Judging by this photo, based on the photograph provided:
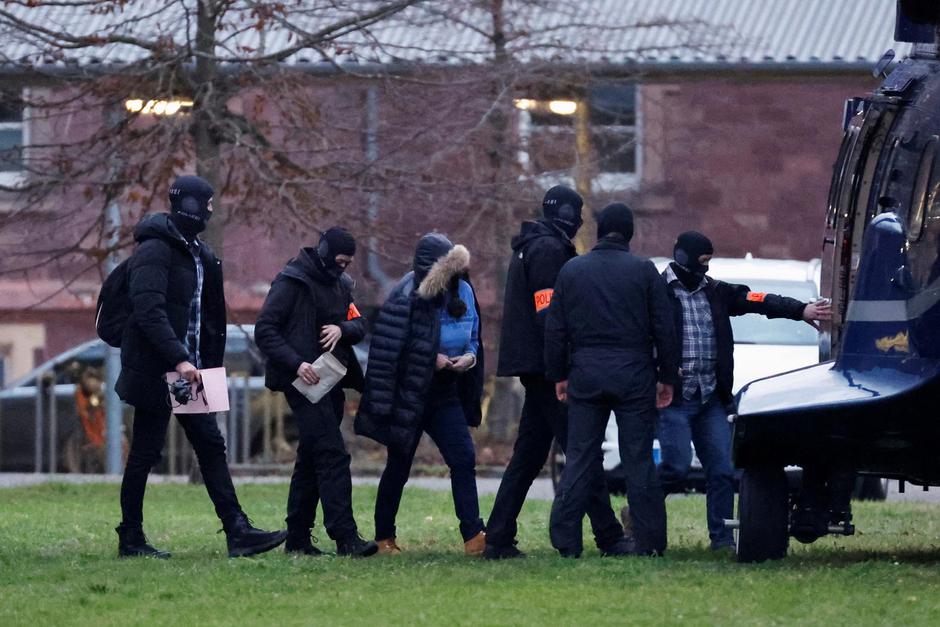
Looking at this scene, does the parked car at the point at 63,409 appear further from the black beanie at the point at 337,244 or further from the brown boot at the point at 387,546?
the black beanie at the point at 337,244

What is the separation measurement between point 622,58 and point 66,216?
6369 mm

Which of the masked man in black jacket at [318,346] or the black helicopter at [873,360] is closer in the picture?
the black helicopter at [873,360]

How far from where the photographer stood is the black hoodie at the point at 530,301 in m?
10.1

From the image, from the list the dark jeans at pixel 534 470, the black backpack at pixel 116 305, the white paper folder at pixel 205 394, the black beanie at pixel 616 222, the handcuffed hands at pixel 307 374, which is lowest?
the dark jeans at pixel 534 470

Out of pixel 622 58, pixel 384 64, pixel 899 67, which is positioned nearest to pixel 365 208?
pixel 384 64

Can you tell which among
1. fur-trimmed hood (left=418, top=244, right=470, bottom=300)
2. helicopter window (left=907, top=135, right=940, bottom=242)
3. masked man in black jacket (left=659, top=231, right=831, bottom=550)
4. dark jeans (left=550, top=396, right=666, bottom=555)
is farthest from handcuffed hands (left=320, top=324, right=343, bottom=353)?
helicopter window (left=907, top=135, right=940, bottom=242)

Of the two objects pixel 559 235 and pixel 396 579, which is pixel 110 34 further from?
pixel 396 579

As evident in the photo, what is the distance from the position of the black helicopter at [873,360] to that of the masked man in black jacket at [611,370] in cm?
48

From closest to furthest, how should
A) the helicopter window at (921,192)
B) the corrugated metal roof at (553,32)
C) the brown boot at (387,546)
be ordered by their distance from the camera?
the helicopter window at (921,192)
the brown boot at (387,546)
the corrugated metal roof at (553,32)

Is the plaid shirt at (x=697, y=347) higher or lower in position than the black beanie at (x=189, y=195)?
lower

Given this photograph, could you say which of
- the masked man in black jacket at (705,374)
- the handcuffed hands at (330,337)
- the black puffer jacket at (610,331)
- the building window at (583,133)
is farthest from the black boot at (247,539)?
the building window at (583,133)

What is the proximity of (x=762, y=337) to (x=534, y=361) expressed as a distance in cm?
582

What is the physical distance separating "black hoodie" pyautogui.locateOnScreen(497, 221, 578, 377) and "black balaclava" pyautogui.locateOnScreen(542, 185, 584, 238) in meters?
0.09

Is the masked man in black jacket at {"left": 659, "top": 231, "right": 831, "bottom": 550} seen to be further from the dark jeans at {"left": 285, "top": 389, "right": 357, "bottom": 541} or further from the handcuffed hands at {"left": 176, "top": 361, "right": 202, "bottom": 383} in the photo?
the handcuffed hands at {"left": 176, "top": 361, "right": 202, "bottom": 383}
